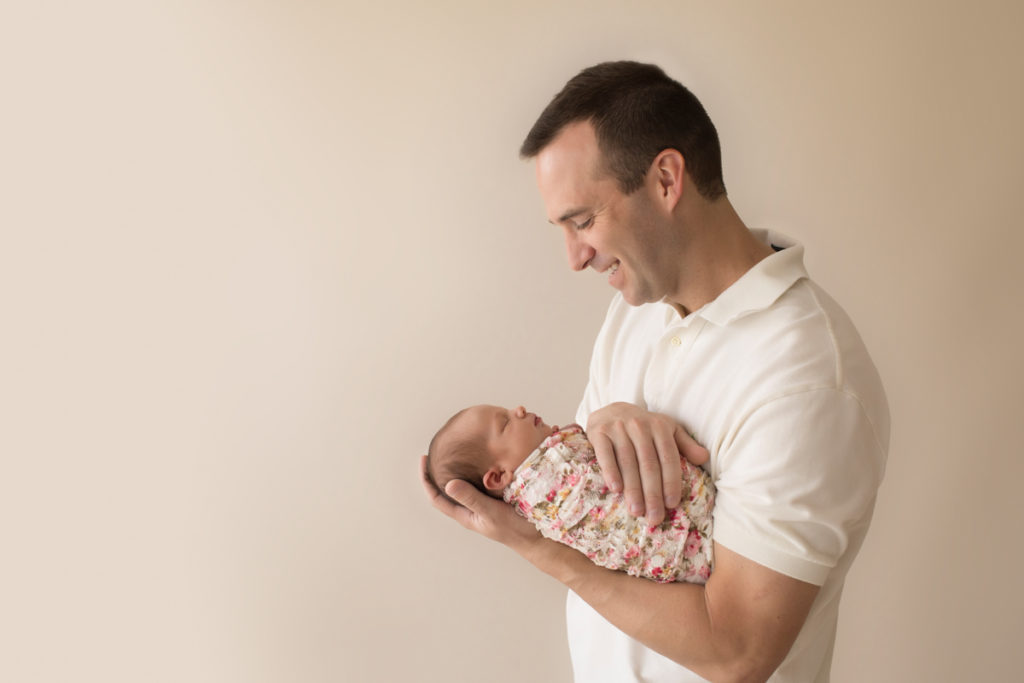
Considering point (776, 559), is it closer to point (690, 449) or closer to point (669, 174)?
point (690, 449)

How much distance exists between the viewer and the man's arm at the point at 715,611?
4.56 ft

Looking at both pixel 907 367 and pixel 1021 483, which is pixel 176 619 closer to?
pixel 907 367

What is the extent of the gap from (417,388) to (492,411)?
822mm

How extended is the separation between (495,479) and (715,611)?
1.76 ft

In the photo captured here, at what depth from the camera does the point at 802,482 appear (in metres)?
1.37

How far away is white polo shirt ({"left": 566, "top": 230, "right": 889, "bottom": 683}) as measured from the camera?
1.37 m

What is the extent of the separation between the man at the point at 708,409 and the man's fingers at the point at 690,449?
0.01 meters

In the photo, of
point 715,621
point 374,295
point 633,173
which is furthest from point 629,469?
point 374,295

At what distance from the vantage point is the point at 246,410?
2.53m

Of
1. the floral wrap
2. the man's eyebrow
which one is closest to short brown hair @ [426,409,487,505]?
the floral wrap

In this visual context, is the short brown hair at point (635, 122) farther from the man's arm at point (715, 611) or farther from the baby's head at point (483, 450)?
the man's arm at point (715, 611)

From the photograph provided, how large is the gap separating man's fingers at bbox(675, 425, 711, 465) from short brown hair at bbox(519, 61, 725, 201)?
0.46 m

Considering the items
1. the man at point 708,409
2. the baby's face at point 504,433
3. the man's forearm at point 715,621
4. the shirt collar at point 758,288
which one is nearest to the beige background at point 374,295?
the baby's face at point 504,433

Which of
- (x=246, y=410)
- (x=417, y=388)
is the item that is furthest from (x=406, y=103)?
(x=246, y=410)
